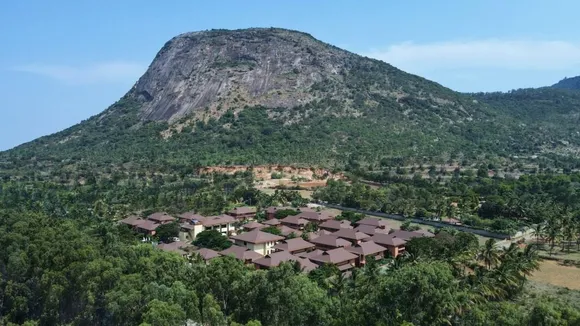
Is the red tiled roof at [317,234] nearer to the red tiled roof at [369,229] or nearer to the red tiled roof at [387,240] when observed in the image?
the red tiled roof at [369,229]

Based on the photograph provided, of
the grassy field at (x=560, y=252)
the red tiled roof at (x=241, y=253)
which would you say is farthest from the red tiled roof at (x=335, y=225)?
the grassy field at (x=560, y=252)

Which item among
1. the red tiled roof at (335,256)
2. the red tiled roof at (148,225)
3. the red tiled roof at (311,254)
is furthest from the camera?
the red tiled roof at (148,225)

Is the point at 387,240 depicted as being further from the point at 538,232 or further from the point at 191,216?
the point at 191,216

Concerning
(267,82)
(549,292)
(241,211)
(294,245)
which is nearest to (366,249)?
(294,245)

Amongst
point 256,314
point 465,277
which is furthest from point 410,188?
point 256,314

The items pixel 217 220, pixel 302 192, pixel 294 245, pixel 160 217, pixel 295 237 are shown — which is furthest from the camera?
pixel 302 192

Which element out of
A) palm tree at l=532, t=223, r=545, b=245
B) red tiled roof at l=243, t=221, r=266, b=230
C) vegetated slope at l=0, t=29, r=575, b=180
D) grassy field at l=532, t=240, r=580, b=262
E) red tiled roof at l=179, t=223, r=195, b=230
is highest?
vegetated slope at l=0, t=29, r=575, b=180

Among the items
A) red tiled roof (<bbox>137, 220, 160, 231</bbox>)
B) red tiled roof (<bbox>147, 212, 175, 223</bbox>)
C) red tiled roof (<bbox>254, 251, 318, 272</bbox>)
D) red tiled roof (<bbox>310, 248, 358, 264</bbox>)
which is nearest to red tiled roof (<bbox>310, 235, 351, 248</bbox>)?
red tiled roof (<bbox>310, 248, 358, 264</bbox>)

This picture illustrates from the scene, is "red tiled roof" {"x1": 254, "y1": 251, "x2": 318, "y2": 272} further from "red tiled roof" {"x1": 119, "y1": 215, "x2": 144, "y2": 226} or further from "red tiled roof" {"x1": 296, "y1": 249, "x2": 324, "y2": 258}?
"red tiled roof" {"x1": 119, "y1": 215, "x2": 144, "y2": 226}
